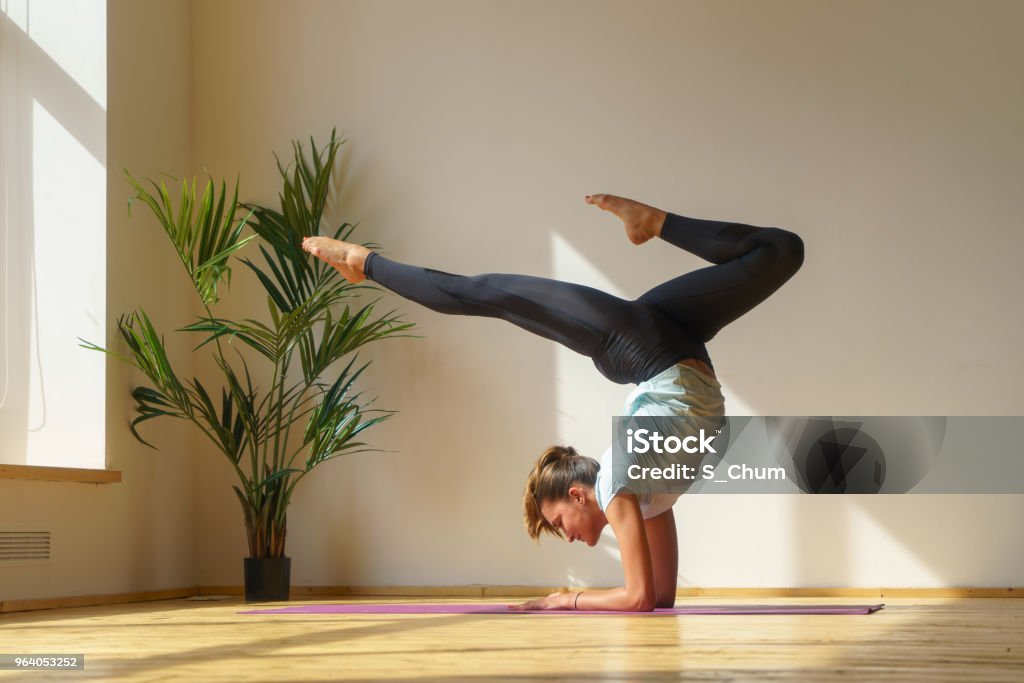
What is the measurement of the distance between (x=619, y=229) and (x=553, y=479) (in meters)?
1.79

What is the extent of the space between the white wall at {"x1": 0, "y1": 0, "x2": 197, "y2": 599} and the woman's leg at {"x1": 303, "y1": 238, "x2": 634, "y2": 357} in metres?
1.73

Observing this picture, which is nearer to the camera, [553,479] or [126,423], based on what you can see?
[553,479]

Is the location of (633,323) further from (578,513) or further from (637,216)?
(578,513)

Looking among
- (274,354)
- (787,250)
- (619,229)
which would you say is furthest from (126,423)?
(787,250)

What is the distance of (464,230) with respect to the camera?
509 centimetres

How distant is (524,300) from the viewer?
3352 mm

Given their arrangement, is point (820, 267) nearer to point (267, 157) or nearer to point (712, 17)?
point (712, 17)

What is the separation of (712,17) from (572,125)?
2.56 ft

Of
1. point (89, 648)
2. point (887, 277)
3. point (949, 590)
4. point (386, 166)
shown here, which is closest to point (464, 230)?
point (386, 166)

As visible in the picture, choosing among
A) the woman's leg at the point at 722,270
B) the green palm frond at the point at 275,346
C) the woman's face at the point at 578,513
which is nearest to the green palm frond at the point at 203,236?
the green palm frond at the point at 275,346

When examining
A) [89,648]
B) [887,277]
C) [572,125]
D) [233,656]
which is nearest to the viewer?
[233,656]

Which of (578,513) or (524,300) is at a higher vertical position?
(524,300)

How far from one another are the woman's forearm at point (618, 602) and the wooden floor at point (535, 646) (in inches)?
4.3

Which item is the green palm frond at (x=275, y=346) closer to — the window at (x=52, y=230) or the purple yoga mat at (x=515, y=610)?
the window at (x=52, y=230)
